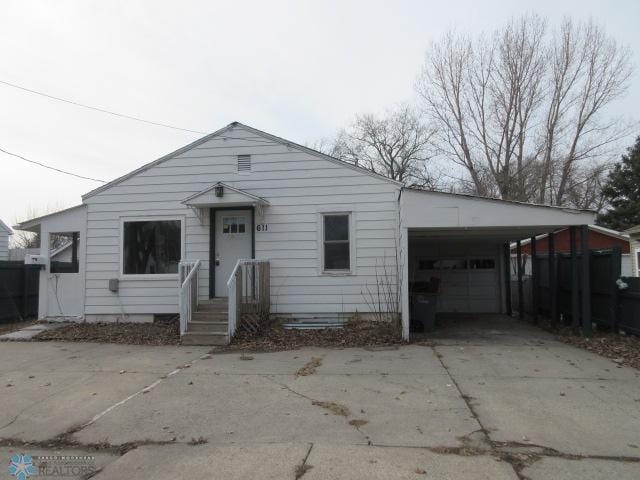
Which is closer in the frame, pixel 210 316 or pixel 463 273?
pixel 210 316

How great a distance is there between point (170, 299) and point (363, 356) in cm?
524

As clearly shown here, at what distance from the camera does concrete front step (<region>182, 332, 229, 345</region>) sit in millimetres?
9266

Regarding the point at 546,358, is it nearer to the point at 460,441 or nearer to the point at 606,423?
the point at 606,423

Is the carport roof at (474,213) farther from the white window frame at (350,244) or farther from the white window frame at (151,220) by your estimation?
the white window frame at (151,220)

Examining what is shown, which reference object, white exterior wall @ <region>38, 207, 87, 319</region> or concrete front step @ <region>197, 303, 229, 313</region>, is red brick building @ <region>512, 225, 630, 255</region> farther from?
white exterior wall @ <region>38, 207, 87, 319</region>

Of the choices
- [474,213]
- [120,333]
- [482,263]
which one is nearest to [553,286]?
[474,213]

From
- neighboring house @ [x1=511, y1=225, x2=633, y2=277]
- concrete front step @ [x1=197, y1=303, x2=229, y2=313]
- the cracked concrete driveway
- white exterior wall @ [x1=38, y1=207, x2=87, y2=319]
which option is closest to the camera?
the cracked concrete driveway

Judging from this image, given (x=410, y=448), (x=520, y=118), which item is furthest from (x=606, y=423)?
(x=520, y=118)

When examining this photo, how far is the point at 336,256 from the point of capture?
1088 centimetres

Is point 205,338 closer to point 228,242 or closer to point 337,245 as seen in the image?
point 228,242

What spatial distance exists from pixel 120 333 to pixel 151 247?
7.04ft

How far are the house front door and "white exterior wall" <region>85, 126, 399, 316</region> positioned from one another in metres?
0.25

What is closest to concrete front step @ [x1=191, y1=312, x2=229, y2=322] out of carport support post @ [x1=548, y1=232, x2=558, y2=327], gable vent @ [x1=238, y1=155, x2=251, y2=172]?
gable vent @ [x1=238, y1=155, x2=251, y2=172]

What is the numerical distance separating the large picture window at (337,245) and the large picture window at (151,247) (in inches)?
137
